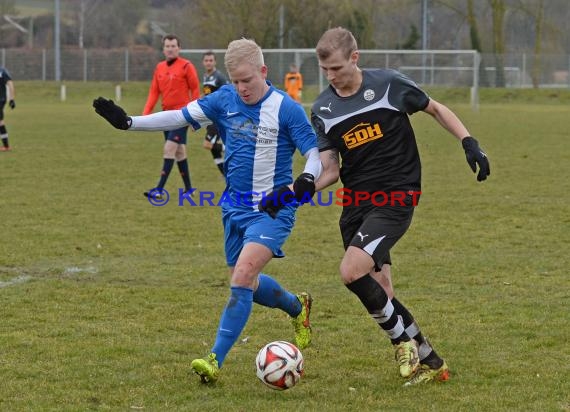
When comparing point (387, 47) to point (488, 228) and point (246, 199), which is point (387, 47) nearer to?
point (488, 228)

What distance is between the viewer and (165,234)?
944 cm

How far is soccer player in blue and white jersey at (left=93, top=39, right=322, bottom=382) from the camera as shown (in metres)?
4.74

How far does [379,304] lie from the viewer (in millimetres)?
4703

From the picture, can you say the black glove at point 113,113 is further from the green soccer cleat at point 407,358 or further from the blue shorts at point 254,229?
the green soccer cleat at point 407,358

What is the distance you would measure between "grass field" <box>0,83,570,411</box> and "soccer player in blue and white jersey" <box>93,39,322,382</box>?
493 millimetres

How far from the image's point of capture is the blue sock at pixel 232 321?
15.4 ft

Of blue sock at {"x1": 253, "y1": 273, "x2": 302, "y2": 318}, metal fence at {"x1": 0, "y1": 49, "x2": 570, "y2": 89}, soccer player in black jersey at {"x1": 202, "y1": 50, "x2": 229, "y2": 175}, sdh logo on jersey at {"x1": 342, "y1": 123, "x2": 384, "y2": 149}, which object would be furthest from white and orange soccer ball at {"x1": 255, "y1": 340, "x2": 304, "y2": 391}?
metal fence at {"x1": 0, "y1": 49, "x2": 570, "y2": 89}

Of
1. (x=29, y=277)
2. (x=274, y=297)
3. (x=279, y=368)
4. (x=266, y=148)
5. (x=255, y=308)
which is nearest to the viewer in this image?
(x=279, y=368)

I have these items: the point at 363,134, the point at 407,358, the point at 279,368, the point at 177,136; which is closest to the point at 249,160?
the point at 363,134

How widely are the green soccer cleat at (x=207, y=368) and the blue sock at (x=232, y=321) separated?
Answer: 3 centimetres

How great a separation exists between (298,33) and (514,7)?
36.6 feet

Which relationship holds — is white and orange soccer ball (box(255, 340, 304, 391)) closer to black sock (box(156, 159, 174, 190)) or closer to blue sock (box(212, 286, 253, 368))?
blue sock (box(212, 286, 253, 368))

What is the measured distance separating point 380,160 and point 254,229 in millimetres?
735

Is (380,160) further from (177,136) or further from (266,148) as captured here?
(177,136)
